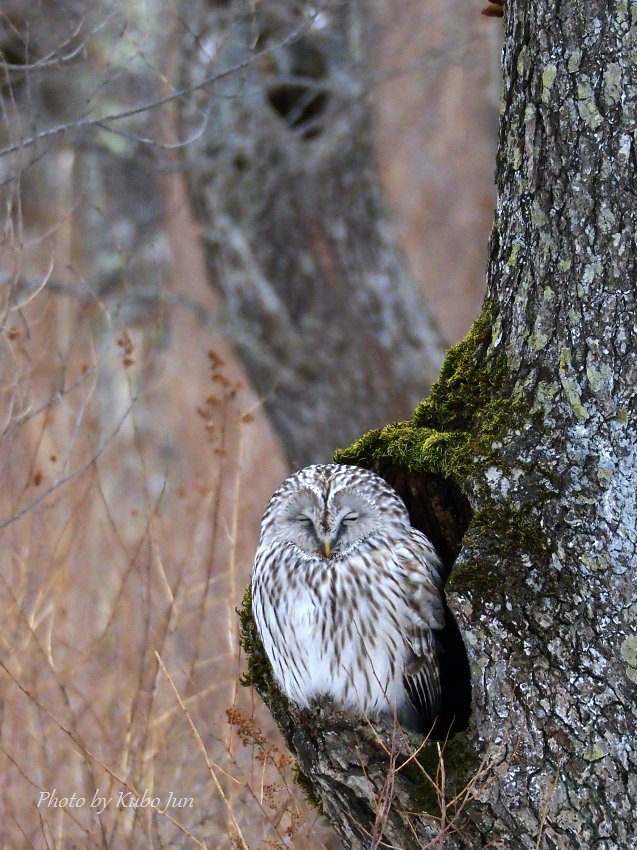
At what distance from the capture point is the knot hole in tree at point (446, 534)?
10.9ft

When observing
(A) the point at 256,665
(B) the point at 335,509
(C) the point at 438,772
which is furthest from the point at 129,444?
(C) the point at 438,772

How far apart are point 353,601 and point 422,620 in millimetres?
203

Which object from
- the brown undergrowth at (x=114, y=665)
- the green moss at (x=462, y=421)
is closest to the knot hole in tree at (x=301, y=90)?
the brown undergrowth at (x=114, y=665)

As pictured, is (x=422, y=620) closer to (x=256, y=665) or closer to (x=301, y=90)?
(x=256, y=665)

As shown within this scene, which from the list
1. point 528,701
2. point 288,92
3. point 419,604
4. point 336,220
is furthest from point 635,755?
point 288,92

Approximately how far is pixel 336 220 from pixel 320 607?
344cm

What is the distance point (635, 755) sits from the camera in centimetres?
273

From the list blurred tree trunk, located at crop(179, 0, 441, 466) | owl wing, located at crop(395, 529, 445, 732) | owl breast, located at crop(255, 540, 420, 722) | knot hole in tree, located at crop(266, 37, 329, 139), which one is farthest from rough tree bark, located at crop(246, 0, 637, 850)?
knot hole in tree, located at crop(266, 37, 329, 139)

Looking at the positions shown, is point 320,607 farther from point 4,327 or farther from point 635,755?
point 4,327

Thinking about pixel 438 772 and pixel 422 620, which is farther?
pixel 422 620

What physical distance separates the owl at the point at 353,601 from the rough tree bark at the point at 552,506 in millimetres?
195

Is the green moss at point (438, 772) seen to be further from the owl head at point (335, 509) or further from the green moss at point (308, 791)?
the owl head at point (335, 509)

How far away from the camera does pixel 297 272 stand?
6211 mm

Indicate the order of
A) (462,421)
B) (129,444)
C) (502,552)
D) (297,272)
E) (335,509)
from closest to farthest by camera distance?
(502,552)
(462,421)
(335,509)
(297,272)
(129,444)
